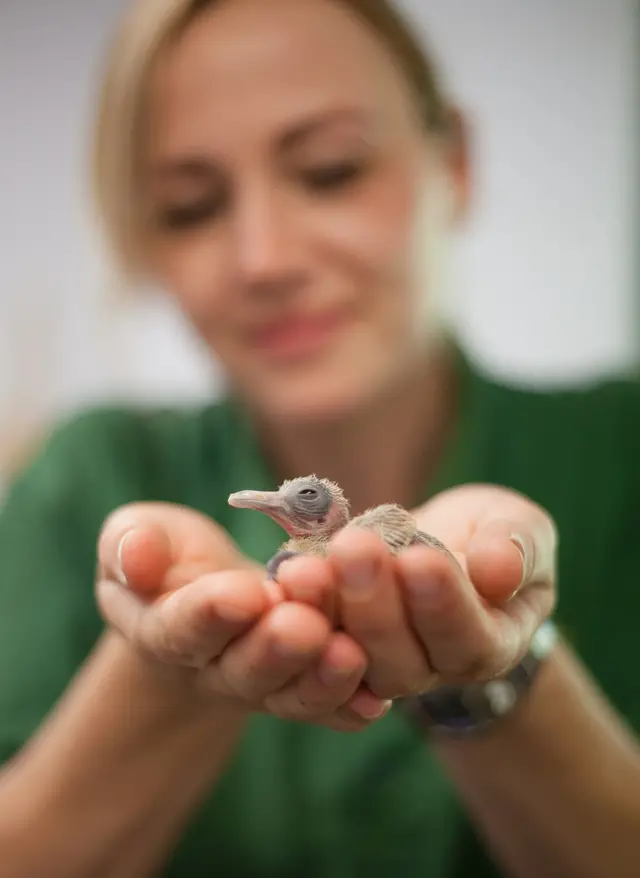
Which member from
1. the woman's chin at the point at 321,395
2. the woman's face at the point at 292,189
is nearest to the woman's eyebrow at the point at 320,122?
the woman's face at the point at 292,189

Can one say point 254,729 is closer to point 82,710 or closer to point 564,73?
point 82,710

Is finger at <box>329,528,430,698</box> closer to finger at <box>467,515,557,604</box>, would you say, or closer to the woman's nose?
finger at <box>467,515,557,604</box>

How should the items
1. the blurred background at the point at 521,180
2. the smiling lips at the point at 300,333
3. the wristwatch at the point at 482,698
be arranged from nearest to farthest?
the wristwatch at the point at 482,698
the smiling lips at the point at 300,333
the blurred background at the point at 521,180

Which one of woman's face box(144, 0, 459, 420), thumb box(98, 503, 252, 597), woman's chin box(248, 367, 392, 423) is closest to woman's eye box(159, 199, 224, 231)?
woman's face box(144, 0, 459, 420)

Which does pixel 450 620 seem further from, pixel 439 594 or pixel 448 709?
pixel 448 709

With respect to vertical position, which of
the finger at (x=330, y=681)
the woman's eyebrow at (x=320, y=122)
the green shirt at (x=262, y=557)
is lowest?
the green shirt at (x=262, y=557)

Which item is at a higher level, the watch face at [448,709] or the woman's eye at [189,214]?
the woman's eye at [189,214]

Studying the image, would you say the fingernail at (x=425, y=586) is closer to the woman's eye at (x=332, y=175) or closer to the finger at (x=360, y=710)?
the finger at (x=360, y=710)
